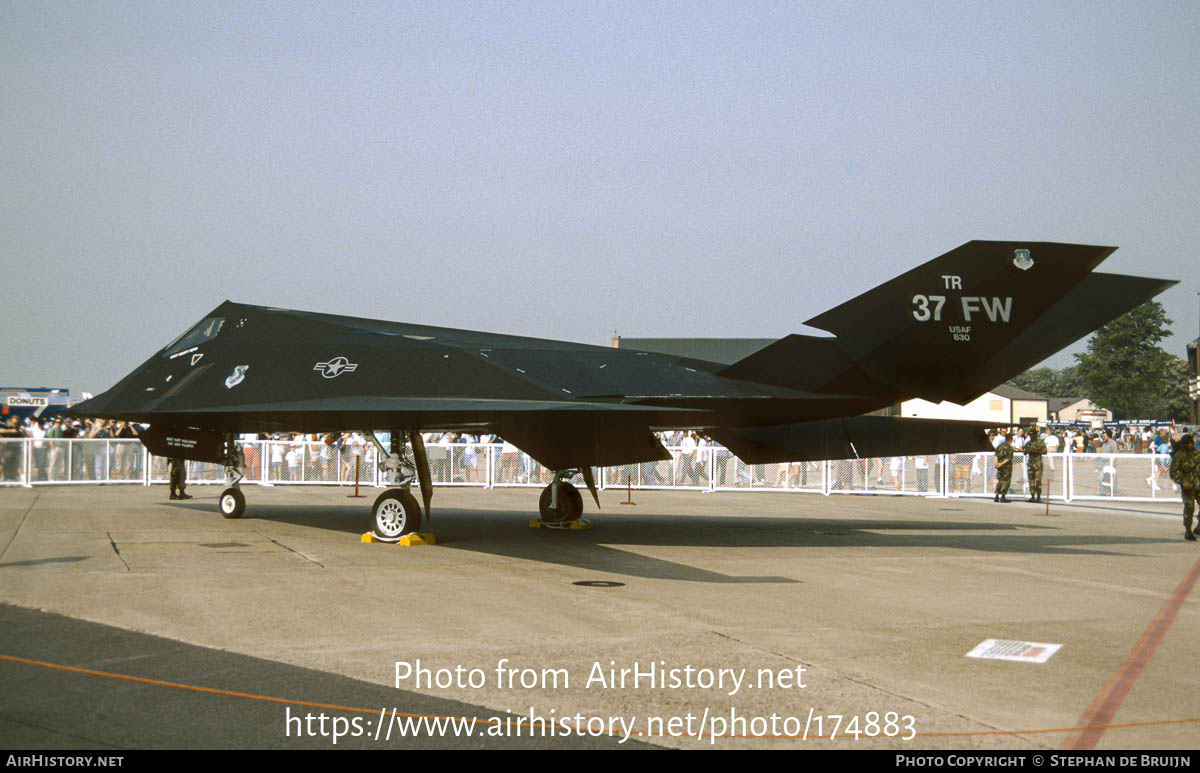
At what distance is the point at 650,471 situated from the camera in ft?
94.9

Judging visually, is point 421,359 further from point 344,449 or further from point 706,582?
point 344,449

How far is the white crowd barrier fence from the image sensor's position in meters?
25.2

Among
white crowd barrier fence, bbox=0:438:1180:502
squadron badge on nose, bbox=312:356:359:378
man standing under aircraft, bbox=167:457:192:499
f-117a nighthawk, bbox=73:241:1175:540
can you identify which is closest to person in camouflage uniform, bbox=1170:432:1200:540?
f-117a nighthawk, bbox=73:241:1175:540

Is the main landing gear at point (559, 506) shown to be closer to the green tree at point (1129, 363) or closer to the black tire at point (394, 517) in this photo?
the black tire at point (394, 517)

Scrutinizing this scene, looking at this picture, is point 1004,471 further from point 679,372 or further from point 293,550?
point 293,550

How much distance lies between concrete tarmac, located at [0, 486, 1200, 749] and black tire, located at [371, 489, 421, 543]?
20.9 inches

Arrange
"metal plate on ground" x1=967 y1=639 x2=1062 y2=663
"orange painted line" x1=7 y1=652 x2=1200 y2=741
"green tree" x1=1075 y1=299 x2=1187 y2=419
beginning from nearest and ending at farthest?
"orange painted line" x1=7 y1=652 x2=1200 y2=741 < "metal plate on ground" x1=967 y1=639 x2=1062 y2=663 < "green tree" x1=1075 y1=299 x2=1187 y2=419

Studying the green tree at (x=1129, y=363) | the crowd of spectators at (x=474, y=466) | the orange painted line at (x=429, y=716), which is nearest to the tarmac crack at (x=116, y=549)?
the orange painted line at (x=429, y=716)

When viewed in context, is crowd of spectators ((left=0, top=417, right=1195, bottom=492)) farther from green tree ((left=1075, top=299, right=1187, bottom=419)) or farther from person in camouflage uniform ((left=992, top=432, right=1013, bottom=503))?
Result: green tree ((left=1075, top=299, right=1187, bottom=419))

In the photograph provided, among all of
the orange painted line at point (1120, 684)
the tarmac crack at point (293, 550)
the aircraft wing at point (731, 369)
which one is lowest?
the orange painted line at point (1120, 684)

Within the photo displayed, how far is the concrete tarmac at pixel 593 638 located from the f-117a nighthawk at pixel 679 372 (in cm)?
158

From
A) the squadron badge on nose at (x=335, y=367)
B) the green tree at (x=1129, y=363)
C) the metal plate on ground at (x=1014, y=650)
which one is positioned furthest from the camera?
the green tree at (x=1129, y=363)

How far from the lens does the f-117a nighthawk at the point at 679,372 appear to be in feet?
43.2
